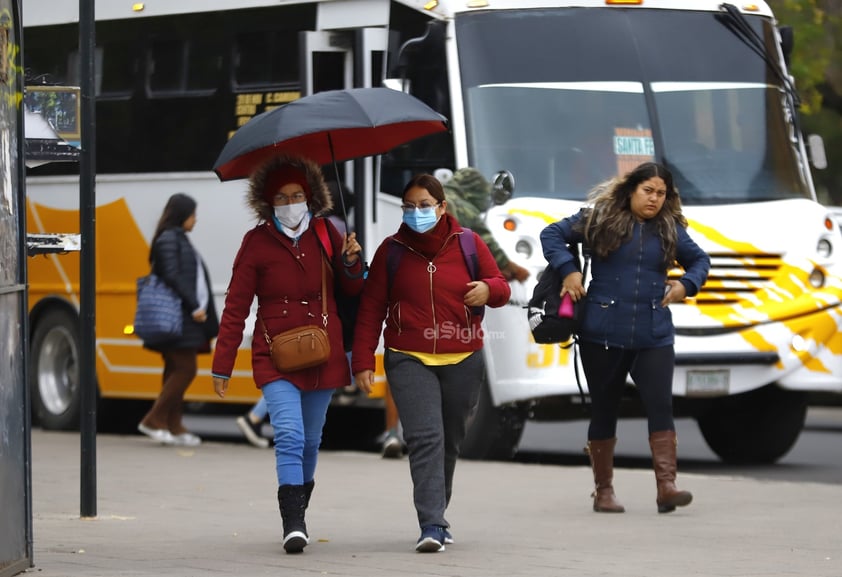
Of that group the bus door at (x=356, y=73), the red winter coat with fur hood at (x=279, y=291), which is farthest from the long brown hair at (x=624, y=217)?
the bus door at (x=356, y=73)

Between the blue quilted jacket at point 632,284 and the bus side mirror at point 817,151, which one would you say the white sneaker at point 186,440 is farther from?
the blue quilted jacket at point 632,284

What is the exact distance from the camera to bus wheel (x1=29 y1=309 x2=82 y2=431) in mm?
16438

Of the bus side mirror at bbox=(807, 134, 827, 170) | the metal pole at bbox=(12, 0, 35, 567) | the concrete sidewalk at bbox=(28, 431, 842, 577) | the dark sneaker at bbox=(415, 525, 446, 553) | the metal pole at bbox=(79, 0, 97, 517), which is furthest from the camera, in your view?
the bus side mirror at bbox=(807, 134, 827, 170)

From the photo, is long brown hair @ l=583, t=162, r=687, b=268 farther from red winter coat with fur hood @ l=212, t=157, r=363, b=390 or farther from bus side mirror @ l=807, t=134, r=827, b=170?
bus side mirror @ l=807, t=134, r=827, b=170

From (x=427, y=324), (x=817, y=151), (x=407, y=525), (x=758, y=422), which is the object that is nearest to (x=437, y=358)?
(x=427, y=324)

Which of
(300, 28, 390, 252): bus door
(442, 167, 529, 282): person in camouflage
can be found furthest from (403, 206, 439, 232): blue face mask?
(300, 28, 390, 252): bus door

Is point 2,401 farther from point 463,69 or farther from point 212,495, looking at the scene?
point 463,69

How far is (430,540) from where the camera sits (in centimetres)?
830

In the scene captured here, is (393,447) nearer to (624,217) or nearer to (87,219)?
(624,217)

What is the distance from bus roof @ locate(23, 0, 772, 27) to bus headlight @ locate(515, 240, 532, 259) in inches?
67.4

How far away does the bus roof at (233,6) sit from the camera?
44.4ft

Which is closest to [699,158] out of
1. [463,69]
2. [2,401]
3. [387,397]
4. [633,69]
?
[633,69]

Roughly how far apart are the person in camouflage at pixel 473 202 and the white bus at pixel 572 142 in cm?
17

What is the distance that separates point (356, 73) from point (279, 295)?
18.3 feet
